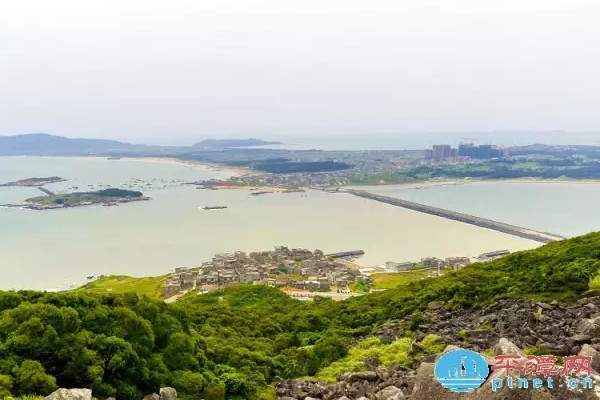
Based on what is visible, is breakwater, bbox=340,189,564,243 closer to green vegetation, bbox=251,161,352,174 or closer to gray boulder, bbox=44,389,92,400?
green vegetation, bbox=251,161,352,174

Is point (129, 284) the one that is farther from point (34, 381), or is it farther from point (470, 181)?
point (470, 181)

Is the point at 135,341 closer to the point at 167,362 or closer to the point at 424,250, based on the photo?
the point at 167,362

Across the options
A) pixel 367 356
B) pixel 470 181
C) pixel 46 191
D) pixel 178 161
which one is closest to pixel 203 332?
pixel 367 356

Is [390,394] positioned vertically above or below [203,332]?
above

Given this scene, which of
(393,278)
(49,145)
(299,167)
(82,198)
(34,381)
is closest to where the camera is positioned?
(34,381)

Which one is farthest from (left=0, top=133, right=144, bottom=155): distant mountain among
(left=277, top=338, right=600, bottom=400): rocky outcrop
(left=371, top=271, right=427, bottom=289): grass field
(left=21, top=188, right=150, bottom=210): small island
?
(left=277, top=338, right=600, bottom=400): rocky outcrop

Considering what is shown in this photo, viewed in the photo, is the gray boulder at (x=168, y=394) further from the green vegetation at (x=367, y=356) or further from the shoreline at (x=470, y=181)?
the shoreline at (x=470, y=181)
